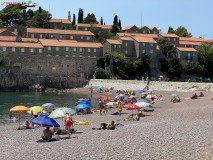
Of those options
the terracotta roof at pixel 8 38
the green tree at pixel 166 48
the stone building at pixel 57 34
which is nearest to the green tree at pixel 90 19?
the stone building at pixel 57 34

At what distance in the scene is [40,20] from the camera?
97688mm

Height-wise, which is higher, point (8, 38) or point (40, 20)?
point (40, 20)

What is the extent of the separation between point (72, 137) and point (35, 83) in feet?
157

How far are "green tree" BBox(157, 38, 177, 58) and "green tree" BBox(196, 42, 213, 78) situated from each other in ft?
23.6

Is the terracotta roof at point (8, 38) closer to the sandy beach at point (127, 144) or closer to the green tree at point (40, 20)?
the green tree at point (40, 20)

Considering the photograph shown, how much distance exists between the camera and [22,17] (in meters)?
106

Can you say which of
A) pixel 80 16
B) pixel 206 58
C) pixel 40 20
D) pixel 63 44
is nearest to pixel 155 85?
pixel 63 44

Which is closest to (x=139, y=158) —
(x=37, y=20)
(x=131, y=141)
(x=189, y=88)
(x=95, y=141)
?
(x=131, y=141)

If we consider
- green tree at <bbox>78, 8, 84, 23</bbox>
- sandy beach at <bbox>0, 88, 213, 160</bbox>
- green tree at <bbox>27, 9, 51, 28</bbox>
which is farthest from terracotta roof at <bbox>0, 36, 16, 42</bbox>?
sandy beach at <bbox>0, 88, 213, 160</bbox>

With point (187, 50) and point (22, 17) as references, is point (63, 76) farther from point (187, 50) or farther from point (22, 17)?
point (22, 17)

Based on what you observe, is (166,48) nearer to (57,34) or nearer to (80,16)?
(57,34)

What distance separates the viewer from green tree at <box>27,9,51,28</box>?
9554 cm

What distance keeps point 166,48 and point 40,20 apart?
137ft

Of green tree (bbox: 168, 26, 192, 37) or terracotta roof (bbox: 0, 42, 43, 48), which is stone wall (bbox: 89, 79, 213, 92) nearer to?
terracotta roof (bbox: 0, 42, 43, 48)
